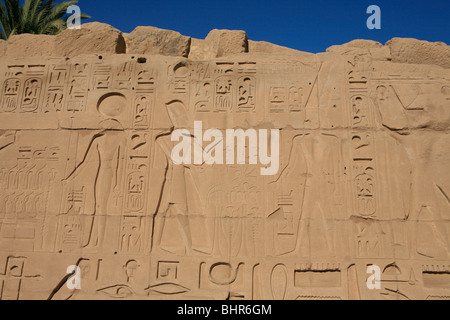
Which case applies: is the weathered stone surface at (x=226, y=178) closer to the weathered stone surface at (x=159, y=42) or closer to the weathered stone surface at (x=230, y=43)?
the weathered stone surface at (x=230, y=43)

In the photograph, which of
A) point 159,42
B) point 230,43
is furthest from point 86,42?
point 230,43

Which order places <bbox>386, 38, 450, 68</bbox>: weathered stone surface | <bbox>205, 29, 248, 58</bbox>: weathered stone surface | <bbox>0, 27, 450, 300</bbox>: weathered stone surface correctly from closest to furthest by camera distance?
<bbox>0, 27, 450, 300</bbox>: weathered stone surface < <bbox>386, 38, 450, 68</bbox>: weathered stone surface < <bbox>205, 29, 248, 58</bbox>: weathered stone surface

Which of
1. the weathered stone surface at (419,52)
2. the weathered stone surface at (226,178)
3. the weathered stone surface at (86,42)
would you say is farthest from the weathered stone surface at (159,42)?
the weathered stone surface at (419,52)

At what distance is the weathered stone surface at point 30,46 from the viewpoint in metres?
5.32

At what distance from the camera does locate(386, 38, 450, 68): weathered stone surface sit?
16.5 feet

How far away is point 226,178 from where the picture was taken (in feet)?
14.6

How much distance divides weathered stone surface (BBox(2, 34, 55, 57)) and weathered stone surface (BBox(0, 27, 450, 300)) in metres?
0.43

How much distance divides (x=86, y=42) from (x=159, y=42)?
39.6 inches

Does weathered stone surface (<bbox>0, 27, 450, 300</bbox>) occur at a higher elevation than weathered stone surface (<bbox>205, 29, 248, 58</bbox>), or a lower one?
lower

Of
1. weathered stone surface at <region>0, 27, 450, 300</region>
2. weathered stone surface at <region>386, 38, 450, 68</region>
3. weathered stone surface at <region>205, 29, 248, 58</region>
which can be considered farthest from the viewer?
weathered stone surface at <region>205, 29, 248, 58</region>

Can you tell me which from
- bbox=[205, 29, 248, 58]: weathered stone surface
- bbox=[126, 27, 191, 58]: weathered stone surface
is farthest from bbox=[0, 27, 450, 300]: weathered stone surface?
bbox=[126, 27, 191, 58]: weathered stone surface

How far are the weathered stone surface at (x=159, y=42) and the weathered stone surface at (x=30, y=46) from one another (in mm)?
1146

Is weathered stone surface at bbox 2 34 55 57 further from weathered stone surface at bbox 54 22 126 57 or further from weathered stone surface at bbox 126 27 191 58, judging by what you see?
weathered stone surface at bbox 126 27 191 58
